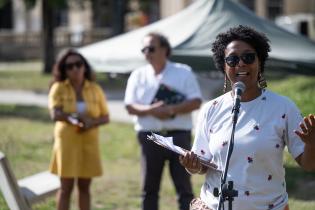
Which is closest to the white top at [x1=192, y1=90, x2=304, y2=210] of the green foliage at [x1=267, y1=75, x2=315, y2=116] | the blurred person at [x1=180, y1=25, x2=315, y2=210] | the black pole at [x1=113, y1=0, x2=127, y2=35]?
the blurred person at [x1=180, y1=25, x2=315, y2=210]

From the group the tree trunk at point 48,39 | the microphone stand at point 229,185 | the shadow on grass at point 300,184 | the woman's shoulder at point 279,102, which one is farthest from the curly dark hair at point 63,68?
the tree trunk at point 48,39

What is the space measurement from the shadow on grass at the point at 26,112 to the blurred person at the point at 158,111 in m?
9.73

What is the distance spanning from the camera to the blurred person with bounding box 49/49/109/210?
7656 mm

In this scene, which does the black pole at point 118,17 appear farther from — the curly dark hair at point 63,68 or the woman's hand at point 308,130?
the woman's hand at point 308,130

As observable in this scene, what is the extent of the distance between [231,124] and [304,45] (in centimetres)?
567

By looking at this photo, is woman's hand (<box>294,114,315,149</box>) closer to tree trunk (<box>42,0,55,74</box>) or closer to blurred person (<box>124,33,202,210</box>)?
blurred person (<box>124,33,202,210</box>)

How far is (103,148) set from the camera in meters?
13.6

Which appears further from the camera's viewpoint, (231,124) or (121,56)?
(121,56)

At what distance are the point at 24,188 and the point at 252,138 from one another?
430cm

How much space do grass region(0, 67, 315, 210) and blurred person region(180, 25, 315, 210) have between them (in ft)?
14.5

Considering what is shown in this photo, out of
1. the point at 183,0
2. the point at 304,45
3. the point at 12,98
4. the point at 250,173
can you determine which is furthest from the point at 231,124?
the point at 183,0

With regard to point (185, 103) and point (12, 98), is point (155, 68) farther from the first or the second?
point (12, 98)

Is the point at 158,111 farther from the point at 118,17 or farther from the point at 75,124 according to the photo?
the point at 118,17

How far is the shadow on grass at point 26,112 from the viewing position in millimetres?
17719
